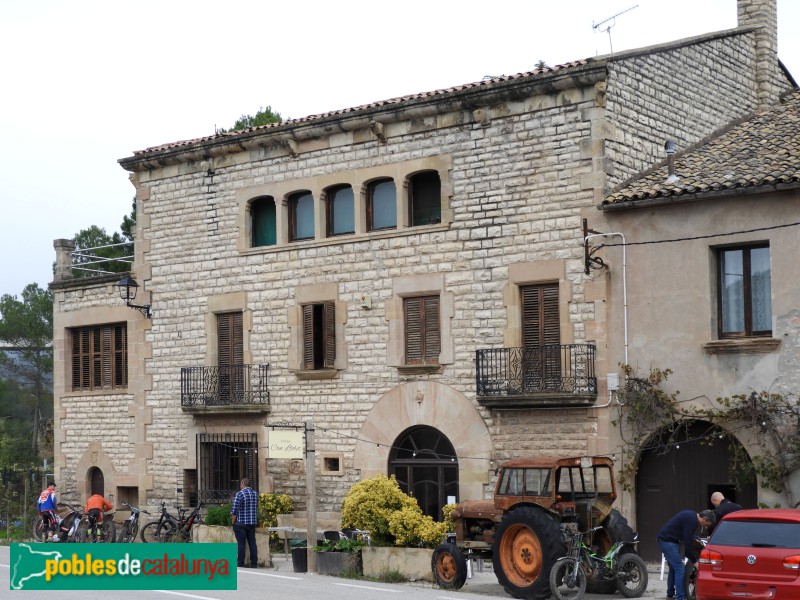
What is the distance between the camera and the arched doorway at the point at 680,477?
773 inches

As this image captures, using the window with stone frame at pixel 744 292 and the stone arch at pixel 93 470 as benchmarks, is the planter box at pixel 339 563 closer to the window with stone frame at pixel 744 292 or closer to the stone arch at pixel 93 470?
the window with stone frame at pixel 744 292

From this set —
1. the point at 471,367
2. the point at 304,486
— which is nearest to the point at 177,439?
the point at 304,486

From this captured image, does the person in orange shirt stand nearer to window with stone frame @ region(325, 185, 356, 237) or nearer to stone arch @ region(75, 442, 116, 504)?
stone arch @ region(75, 442, 116, 504)

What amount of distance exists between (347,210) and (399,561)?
7.86m

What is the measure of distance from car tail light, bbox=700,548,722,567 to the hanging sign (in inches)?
337

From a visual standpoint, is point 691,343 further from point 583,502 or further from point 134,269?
point 134,269

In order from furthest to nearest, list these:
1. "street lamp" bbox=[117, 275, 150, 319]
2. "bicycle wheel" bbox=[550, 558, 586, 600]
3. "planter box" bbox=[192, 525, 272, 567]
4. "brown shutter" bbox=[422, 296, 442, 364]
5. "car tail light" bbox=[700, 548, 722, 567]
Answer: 1. "street lamp" bbox=[117, 275, 150, 319]
2. "brown shutter" bbox=[422, 296, 442, 364]
3. "planter box" bbox=[192, 525, 272, 567]
4. "bicycle wheel" bbox=[550, 558, 586, 600]
5. "car tail light" bbox=[700, 548, 722, 567]

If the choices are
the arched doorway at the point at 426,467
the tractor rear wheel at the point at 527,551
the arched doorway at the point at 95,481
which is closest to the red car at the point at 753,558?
the tractor rear wheel at the point at 527,551

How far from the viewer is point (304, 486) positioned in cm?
2461

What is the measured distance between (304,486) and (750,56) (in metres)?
12.1

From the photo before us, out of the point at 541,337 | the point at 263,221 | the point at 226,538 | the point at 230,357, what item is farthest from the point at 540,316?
the point at 230,357

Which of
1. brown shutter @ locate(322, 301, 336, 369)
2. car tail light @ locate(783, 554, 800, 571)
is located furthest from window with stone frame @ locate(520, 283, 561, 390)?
car tail light @ locate(783, 554, 800, 571)

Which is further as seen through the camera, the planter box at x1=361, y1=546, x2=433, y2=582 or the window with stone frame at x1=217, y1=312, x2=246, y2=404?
the window with stone frame at x1=217, y1=312, x2=246, y2=404

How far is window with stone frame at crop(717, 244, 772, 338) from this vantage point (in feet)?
63.6
